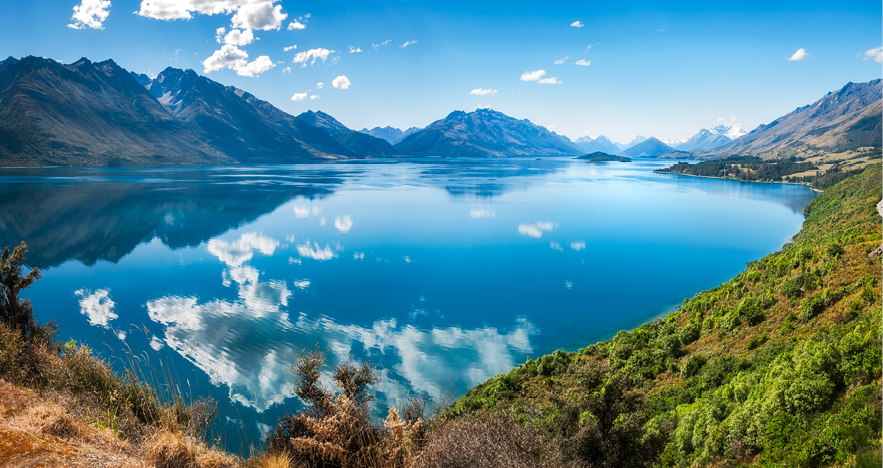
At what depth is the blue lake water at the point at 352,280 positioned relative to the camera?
2092cm

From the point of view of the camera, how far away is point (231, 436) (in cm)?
1537

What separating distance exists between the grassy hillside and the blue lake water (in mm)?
3996

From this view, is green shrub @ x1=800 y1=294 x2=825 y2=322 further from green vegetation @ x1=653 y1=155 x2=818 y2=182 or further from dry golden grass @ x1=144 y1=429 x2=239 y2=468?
green vegetation @ x1=653 y1=155 x2=818 y2=182

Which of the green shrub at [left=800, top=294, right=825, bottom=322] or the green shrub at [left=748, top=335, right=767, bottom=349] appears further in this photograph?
the green shrub at [left=748, top=335, right=767, bottom=349]

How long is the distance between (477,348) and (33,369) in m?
Result: 17.8

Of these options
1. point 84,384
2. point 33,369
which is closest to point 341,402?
point 84,384

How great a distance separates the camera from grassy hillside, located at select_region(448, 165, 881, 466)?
8.30 metres

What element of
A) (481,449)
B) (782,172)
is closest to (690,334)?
(481,449)

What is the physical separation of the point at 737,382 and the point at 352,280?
25.4 meters

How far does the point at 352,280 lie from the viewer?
32375 mm

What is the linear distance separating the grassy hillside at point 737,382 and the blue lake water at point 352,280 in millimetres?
3996

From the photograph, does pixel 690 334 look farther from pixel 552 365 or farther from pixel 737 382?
pixel 737 382

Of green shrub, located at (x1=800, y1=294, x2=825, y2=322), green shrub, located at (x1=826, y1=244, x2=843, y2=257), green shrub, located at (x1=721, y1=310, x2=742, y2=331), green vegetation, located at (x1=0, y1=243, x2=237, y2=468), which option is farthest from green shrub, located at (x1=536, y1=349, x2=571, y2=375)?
green vegetation, located at (x1=0, y1=243, x2=237, y2=468)

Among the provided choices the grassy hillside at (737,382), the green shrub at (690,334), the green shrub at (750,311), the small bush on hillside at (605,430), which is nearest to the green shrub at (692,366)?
the grassy hillside at (737,382)
